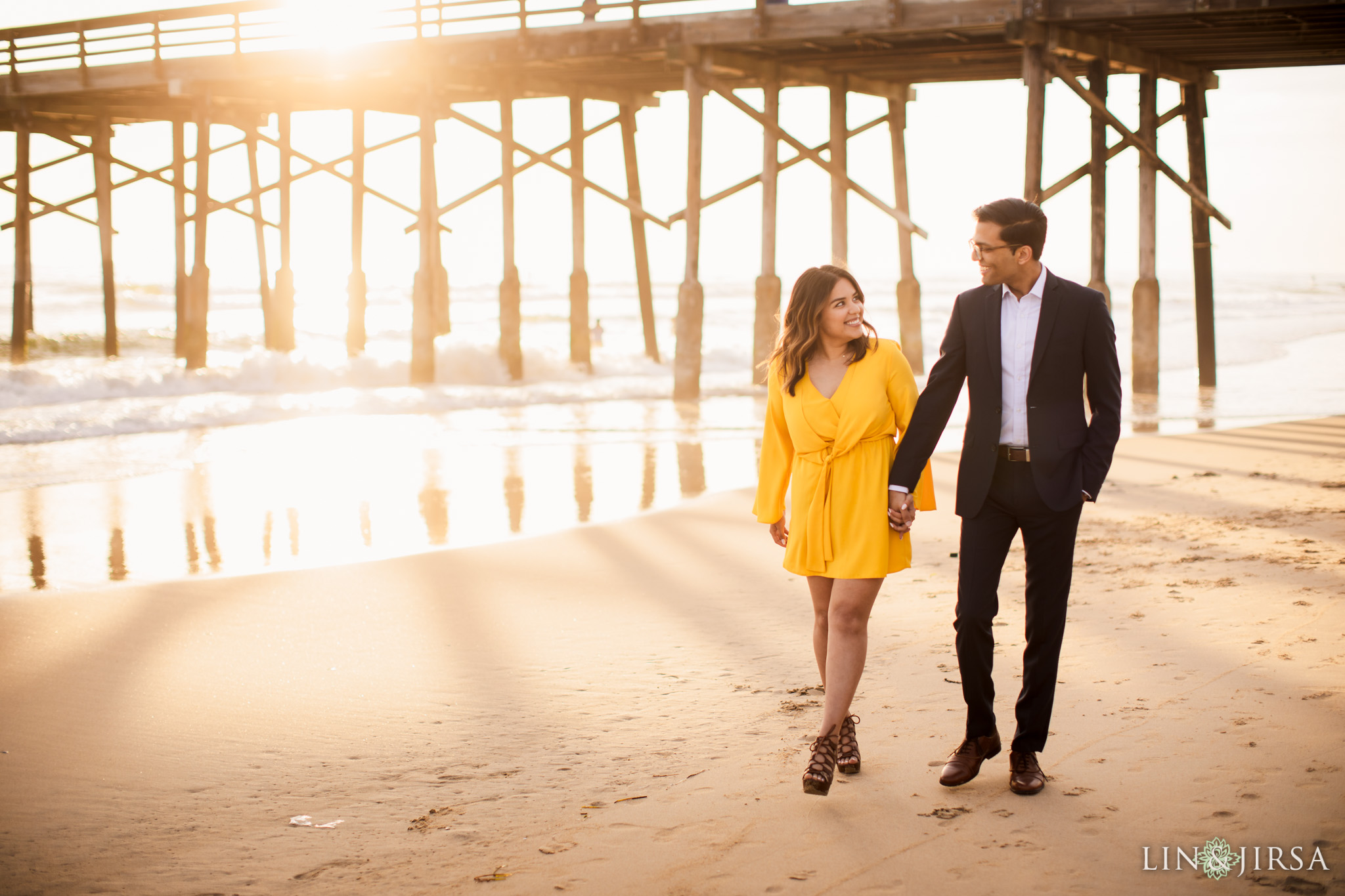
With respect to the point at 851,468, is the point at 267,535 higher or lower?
lower

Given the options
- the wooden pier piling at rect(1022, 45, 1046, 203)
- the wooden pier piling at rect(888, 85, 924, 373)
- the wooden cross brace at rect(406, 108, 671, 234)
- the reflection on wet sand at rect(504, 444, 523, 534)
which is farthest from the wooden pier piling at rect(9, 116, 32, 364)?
the wooden pier piling at rect(1022, 45, 1046, 203)

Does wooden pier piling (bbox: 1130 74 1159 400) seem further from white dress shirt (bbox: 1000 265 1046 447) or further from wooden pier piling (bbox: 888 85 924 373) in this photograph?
white dress shirt (bbox: 1000 265 1046 447)

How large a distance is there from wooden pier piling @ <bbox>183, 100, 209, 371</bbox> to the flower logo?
15.5 metres

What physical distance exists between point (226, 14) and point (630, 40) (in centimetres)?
594

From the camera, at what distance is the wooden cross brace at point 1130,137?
10.7 m

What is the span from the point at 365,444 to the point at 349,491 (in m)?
2.64

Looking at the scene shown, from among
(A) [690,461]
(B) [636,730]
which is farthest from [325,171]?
(B) [636,730]

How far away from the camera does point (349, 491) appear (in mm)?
8070

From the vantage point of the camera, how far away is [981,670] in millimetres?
2922

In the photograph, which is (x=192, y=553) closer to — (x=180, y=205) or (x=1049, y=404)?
(x=1049, y=404)

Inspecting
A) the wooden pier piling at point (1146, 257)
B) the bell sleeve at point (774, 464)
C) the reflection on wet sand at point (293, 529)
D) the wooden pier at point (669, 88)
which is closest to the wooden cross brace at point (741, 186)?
the wooden pier at point (669, 88)

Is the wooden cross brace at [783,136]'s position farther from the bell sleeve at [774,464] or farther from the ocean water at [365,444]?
the bell sleeve at [774,464]

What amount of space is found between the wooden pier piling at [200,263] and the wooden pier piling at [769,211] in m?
7.77

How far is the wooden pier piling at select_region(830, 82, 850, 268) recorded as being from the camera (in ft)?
44.6
